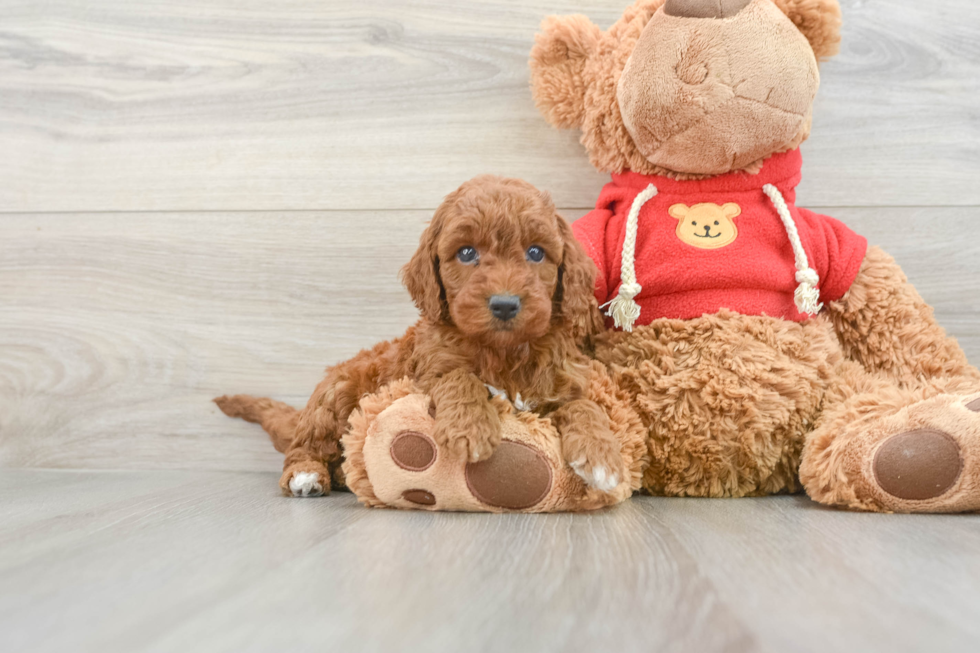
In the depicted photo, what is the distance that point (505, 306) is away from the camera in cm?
101

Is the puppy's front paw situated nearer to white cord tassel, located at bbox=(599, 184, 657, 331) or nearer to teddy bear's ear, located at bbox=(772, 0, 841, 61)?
white cord tassel, located at bbox=(599, 184, 657, 331)

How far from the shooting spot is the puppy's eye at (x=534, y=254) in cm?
109

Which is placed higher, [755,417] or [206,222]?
[206,222]

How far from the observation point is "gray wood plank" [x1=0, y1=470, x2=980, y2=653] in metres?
0.59

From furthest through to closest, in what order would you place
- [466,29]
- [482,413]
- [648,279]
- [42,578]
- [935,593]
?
[466,29] < [648,279] < [482,413] < [42,578] < [935,593]

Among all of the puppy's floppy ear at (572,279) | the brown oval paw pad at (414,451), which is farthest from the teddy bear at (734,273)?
the brown oval paw pad at (414,451)

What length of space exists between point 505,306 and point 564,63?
657 millimetres

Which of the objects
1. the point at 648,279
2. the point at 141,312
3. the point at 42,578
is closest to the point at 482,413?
the point at 648,279

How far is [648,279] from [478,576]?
0.71 metres

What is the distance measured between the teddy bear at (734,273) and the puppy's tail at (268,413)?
718mm

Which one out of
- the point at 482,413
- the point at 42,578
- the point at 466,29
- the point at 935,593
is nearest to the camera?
the point at 935,593

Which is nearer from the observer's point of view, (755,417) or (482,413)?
(482,413)

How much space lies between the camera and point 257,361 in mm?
1673

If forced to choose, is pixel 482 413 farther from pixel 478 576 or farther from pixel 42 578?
pixel 42 578
